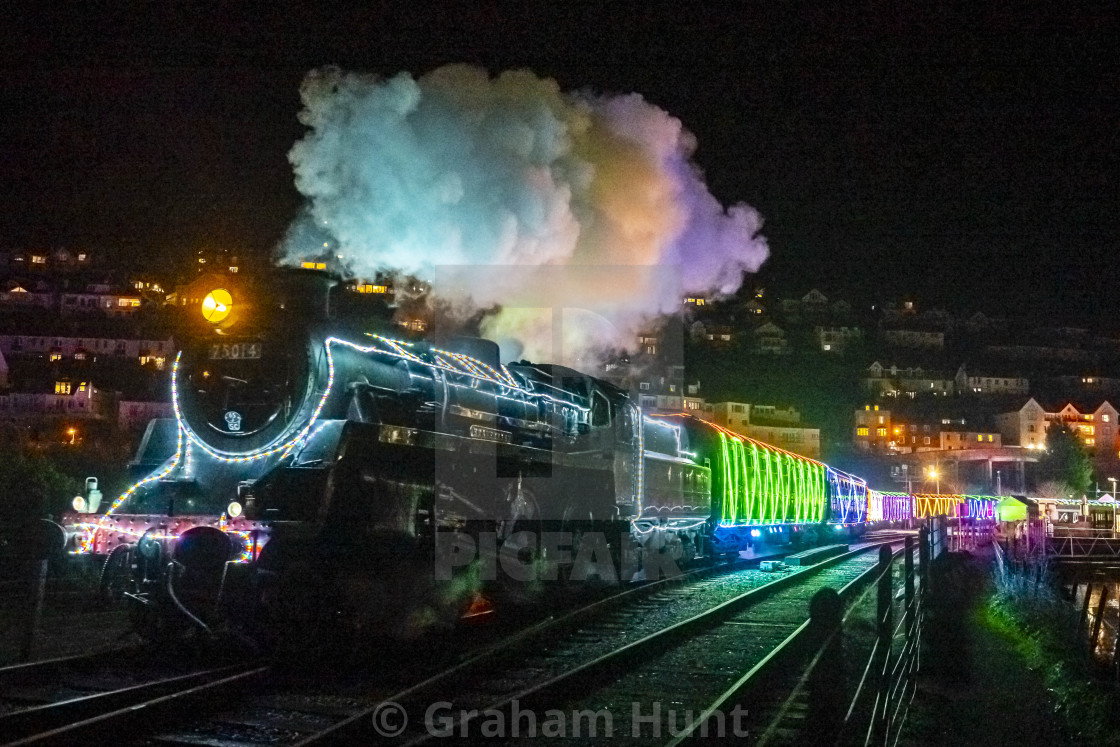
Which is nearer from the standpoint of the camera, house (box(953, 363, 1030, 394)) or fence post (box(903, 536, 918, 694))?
fence post (box(903, 536, 918, 694))

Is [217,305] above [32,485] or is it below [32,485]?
above

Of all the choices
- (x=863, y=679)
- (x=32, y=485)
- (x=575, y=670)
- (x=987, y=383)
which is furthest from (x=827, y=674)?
(x=987, y=383)

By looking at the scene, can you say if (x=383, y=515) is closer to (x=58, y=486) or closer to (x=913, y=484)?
(x=58, y=486)

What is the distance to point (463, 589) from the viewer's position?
9.56 meters

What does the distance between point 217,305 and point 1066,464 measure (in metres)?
83.2

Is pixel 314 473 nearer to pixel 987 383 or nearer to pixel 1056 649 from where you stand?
pixel 1056 649

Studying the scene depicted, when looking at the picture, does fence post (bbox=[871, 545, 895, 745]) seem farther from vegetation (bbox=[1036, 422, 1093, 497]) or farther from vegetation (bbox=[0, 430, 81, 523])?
vegetation (bbox=[1036, 422, 1093, 497])

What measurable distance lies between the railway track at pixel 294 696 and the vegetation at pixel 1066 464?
256 ft

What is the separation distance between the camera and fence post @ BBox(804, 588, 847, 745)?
3.76 m

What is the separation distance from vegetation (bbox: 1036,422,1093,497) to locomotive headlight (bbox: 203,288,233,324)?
7998 cm

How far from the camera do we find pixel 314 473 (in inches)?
307

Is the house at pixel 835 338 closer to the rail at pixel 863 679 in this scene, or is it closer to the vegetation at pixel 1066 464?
the vegetation at pixel 1066 464

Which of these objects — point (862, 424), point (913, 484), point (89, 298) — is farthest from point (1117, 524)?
point (89, 298)

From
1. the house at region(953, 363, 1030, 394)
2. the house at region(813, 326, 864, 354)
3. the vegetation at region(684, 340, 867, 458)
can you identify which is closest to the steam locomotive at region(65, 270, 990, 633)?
the vegetation at region(684, 340, 867, 458)
